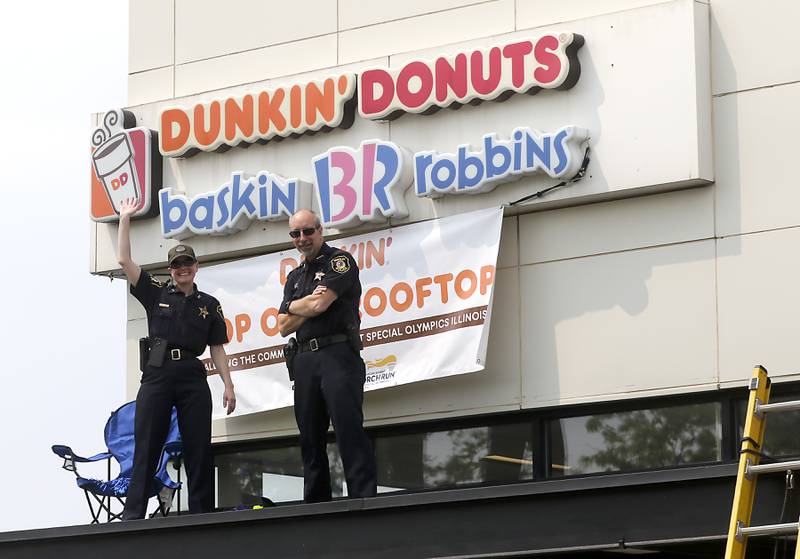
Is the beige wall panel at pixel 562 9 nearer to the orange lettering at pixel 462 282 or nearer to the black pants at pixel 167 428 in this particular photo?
the orange lettering at pixel 462 282

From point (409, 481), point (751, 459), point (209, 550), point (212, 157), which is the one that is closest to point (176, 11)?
point (212, 157)

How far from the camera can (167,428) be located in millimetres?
12539

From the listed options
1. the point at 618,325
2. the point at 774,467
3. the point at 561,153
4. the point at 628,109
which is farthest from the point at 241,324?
the point at 774,467

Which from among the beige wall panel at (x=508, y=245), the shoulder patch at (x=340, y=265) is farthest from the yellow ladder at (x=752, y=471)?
the beige wall panel at (x=508, y=245)

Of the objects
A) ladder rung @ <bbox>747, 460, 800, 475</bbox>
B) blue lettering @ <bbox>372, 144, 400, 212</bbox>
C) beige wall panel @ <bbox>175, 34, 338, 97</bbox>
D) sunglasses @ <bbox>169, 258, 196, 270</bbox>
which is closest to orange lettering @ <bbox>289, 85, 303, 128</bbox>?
beige wall panel @ <bbox>175, 34, 338, 97</bbox>

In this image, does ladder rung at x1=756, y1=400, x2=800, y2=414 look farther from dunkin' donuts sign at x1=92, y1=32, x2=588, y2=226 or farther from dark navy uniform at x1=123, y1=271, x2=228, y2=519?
dark navy uniform at x1=123, y1=271, x2=228, y2=519

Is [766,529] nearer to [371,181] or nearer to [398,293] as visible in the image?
[398,293]

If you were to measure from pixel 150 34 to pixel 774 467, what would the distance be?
315 inches

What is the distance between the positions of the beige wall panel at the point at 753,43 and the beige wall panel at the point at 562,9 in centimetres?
56

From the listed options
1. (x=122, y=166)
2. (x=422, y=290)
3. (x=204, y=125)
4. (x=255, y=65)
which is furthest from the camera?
(x=122, y=166)

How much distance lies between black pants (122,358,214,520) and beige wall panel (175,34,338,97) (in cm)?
293

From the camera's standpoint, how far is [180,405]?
41.2ft

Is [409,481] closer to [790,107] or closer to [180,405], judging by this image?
[180,405]

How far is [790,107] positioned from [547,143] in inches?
68.3
